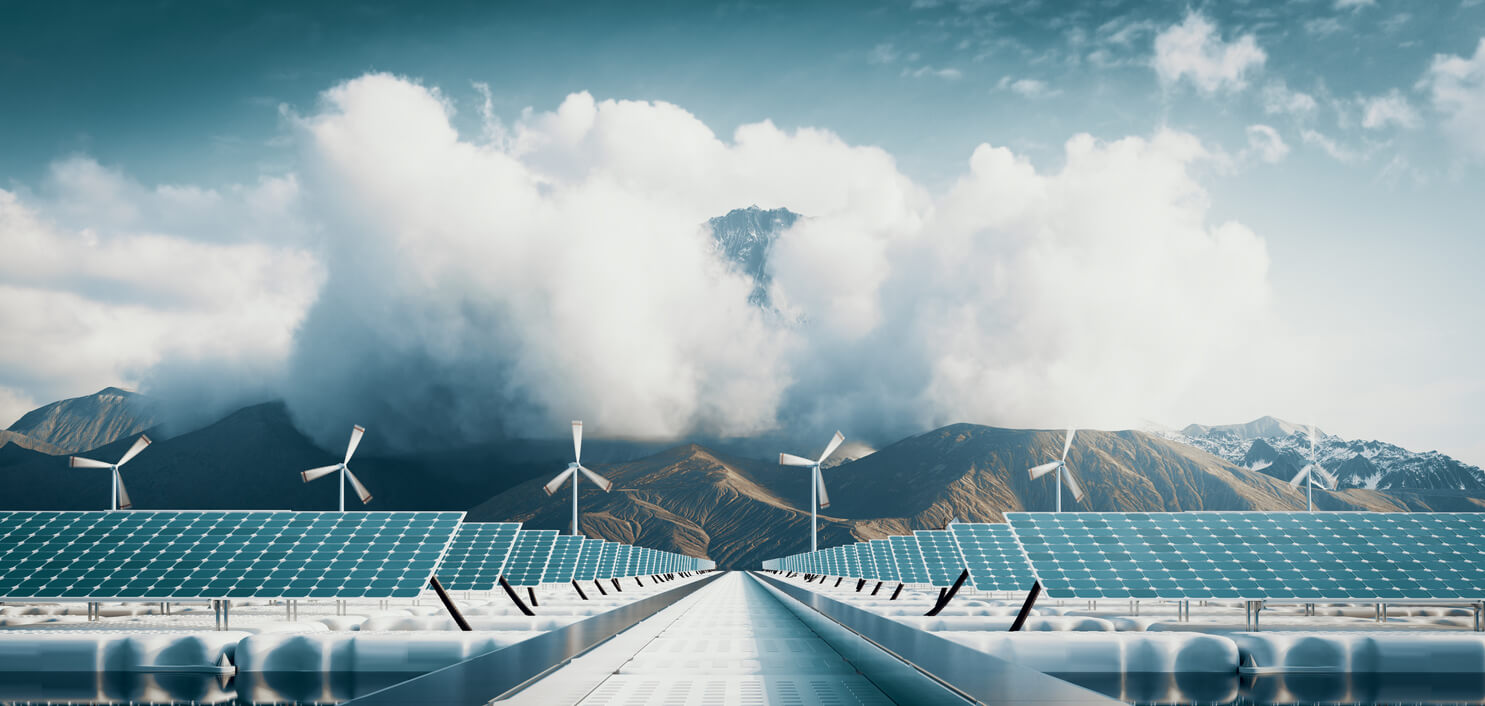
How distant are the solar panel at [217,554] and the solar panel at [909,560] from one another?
4175 cm

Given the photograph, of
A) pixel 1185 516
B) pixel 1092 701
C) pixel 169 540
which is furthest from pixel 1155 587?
pixel 169 540

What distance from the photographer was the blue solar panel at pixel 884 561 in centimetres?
8356

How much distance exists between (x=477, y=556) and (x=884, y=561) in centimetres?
4472

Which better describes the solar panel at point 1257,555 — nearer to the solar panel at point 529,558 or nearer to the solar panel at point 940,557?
the solar panel at point 940,557

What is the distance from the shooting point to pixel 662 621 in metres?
30.8

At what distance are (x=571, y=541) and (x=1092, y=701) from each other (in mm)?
60673

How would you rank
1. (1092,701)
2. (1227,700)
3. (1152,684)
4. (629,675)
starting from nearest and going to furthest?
1. (1092,701)
2. (629,675)
3. (1227,700)
4. (1152,684)

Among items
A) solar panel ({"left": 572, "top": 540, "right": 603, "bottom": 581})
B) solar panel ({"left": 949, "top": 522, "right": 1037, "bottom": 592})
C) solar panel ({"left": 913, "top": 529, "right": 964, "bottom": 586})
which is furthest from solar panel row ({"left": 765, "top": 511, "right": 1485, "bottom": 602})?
solar panel ({"left": 572, "top": 540, "right": 603, "bottom": 581})

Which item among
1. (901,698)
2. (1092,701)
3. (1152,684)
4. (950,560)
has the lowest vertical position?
(950,560)

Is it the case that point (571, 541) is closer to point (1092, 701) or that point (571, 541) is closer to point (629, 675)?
point (629, 675)

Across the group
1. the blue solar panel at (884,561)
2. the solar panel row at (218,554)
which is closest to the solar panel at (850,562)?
the blue solar panel at (884,561)

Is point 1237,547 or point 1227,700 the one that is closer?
point 1227,700

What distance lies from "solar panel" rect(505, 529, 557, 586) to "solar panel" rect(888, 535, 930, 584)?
25.6 metres

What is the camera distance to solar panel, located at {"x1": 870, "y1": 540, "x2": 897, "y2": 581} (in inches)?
3292
